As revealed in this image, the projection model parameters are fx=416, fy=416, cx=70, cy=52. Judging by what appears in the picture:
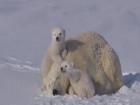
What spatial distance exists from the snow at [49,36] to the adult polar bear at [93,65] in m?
0.16

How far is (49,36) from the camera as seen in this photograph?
13336 millimetres

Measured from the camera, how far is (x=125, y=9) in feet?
55.4

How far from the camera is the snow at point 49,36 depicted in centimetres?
571

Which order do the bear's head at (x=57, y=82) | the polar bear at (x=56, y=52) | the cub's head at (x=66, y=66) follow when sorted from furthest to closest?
the polar bear at (x=56, y=52)
the bear's head at (x=57, y=82)
the cub's head at (x=66, y=66)

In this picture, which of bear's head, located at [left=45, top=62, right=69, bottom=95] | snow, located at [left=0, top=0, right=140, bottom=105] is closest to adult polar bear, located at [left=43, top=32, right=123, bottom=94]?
bear's head, located at [left=45, top=62, right=69, bottom=95]

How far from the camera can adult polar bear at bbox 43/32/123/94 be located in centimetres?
585

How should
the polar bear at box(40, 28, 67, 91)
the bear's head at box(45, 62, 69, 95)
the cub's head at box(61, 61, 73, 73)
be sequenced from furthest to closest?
the polar bear at box(40, 28, 67, 91) → the bear's head at box(45, 62, 69, 95) → the cub's head at box(61, 61, 73, 73)

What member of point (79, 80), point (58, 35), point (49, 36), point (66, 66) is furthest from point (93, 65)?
point (49, 36)

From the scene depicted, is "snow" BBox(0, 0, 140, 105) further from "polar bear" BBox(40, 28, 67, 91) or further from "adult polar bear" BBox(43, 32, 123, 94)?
"polar bear" BBox(40, 28, 67, 91)

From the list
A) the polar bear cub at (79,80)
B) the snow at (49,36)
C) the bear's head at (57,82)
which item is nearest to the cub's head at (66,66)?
the polar bear cub at (79,80)

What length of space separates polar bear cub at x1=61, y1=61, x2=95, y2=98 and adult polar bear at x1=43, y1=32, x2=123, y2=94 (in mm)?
208

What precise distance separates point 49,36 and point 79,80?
7.74m

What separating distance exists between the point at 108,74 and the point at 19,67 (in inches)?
88.8

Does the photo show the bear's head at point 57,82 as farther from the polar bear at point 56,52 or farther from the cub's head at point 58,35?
the cub's head at point 58,35
